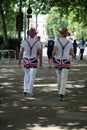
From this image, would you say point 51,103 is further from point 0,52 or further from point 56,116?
point 0,52

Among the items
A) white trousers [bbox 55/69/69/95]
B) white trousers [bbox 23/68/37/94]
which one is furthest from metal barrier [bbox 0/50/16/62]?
white trousers [bbox 55/69/69/95]

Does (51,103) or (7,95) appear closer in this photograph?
(51,103)

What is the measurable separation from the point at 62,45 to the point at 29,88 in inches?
65.0

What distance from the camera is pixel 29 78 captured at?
42.0 feet

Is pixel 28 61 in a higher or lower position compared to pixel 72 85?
higher

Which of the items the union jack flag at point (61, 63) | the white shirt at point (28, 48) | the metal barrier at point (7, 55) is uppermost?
the white shirt at point (28, 48)

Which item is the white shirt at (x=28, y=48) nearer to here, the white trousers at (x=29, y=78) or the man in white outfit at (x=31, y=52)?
the man in white outfit at (x=31, y=52)

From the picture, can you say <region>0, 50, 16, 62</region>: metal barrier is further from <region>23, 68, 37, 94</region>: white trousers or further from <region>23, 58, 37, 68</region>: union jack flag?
<region>23, 58, 37, 68</region>: union jack flag

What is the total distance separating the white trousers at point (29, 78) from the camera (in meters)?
12.5

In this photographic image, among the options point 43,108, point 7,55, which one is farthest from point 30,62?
point 7,55

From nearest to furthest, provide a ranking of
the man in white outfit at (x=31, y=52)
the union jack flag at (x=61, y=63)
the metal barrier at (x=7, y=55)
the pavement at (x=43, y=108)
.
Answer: the pavement at (x=43, y=108)
the union jack flag at (x=61, y=63)
the man in white outfit at (x=31, y=52)
the metal barrier at (x=7, y=55)

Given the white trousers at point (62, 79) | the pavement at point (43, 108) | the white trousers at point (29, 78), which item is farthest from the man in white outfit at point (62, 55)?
the white trousers at point (29, 78)

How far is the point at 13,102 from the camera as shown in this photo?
37.8 feet

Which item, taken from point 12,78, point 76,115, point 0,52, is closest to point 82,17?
point 0,52
